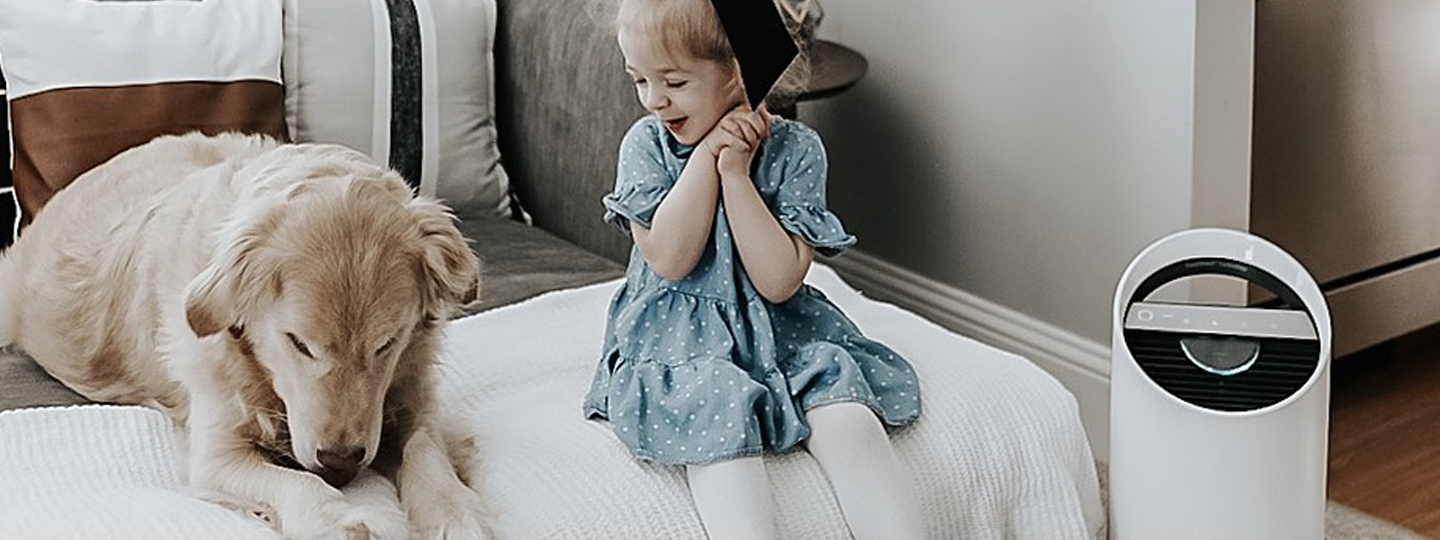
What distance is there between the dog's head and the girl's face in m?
0.28

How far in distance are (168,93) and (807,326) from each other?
41.1 inches

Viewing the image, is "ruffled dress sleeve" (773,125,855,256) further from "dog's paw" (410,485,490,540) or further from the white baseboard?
the white baseboard

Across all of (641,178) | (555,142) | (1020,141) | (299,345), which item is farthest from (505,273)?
(1020,141)

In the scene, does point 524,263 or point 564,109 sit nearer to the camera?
point 524,263

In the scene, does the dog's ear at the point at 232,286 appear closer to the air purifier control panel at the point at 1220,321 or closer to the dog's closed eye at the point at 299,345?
the dog's closed eye at the point at 299,345

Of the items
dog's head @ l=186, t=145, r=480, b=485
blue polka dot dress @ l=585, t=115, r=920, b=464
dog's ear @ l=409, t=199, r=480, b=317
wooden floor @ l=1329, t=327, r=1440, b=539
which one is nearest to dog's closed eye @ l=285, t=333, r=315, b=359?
dog's head @ l=186, t=145, r=480, b=485

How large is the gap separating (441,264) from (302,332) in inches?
6.0

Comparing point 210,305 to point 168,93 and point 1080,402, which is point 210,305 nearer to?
point 168,93

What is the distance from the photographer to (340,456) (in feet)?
5.47

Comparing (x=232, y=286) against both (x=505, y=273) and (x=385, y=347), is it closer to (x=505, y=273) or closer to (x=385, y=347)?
(x=385, y=347)

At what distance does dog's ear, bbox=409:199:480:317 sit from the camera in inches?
68.2

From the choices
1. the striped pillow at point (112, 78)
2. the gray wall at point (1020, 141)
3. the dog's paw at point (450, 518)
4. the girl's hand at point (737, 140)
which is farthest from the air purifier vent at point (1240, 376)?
the striped pillow at point (112, 78)

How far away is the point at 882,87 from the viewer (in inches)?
123

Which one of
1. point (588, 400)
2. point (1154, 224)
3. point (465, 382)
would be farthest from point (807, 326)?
point (1154, 224)
